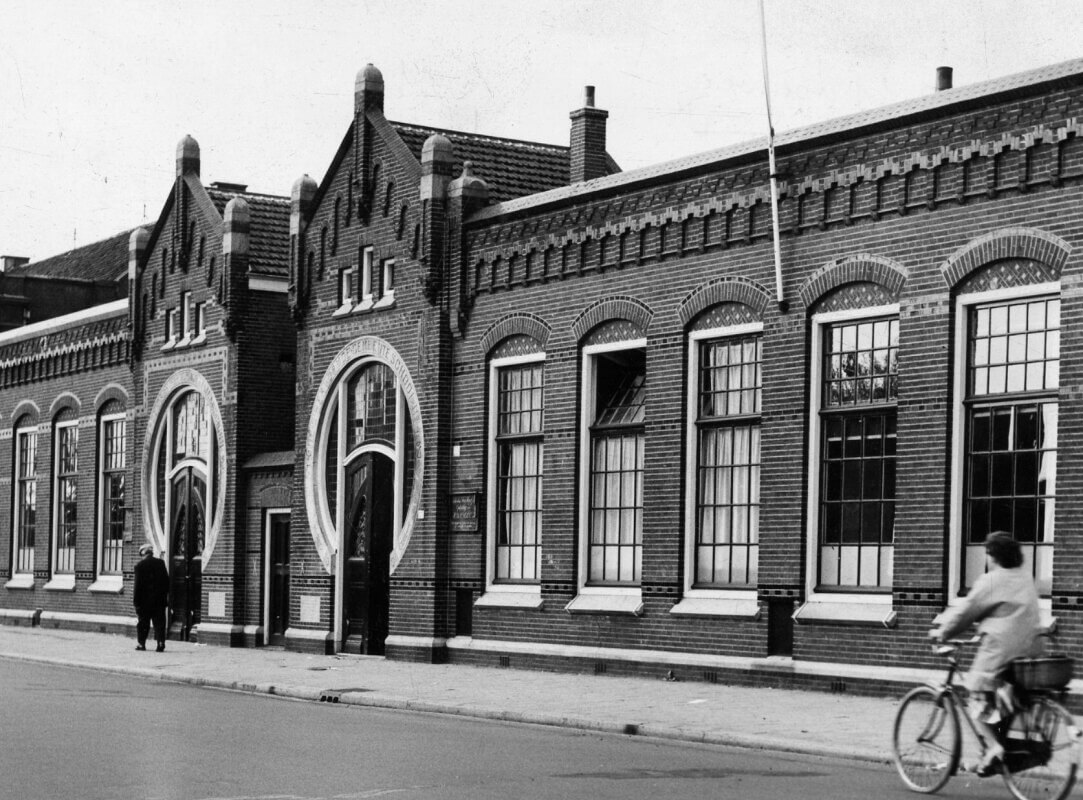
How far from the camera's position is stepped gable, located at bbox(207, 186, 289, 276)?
3366 cm

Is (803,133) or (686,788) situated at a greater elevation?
(803,133)

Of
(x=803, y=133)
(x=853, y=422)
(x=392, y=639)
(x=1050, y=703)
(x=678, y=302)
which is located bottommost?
(x=392, y=639)

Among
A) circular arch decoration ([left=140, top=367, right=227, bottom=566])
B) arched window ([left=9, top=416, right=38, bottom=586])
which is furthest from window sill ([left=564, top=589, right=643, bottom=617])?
arched window ([left=9, top=416, right=38, bottom=586])

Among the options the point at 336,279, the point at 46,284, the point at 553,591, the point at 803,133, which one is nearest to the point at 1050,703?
the point at 803,133

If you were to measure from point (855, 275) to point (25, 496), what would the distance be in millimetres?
26362

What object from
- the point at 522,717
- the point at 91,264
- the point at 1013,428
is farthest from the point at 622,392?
the point at 91,264

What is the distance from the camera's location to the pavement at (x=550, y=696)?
16359mm

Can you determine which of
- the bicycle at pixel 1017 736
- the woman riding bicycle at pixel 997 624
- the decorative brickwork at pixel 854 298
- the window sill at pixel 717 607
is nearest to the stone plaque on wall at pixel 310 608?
the window sill at pixel 717 607

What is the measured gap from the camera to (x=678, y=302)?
23.1 meters

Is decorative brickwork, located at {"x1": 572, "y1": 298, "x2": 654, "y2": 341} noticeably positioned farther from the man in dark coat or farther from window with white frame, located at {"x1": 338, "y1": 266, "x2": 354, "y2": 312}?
the man in dark coat

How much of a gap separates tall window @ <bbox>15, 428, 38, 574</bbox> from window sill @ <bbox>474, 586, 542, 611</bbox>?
18.2 m

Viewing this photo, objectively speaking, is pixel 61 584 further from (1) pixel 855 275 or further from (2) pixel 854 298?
(1) pixel 855 275

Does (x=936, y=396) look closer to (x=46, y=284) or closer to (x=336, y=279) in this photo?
(x=336, y=279)

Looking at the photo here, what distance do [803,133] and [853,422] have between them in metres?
3.39
